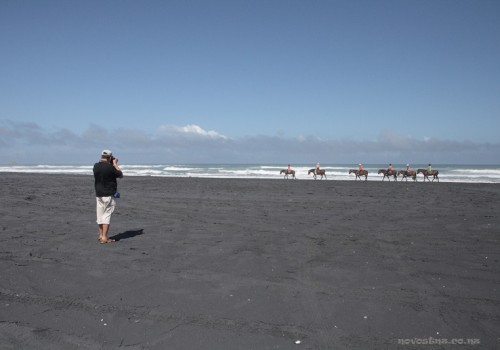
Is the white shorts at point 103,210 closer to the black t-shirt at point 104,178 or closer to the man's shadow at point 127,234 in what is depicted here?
the black t-shirt at point 104,178

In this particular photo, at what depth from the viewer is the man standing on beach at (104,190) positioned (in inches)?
308

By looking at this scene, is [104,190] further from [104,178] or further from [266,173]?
[266,173]

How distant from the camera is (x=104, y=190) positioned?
25.8 ft

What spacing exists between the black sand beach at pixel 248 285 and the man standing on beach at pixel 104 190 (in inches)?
17.1

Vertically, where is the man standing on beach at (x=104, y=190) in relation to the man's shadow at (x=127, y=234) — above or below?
above

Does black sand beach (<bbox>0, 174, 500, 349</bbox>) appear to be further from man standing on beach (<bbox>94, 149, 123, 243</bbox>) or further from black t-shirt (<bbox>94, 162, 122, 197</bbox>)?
black t-shirt (<bbox>94, 162, 122, 197</bbox>)

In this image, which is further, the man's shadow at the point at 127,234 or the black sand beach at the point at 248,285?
the man's shadow at the point at 127,234

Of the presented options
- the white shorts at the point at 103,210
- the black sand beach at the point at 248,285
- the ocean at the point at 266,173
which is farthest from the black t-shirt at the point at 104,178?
the ocean at the point at 266,173

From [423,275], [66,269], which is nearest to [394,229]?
[423,275]

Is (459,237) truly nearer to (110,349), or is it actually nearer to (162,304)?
(162,304)

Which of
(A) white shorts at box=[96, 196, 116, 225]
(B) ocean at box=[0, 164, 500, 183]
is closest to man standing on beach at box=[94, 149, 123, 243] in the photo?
(A) white shorts at box=[96, 196, 116, 225]

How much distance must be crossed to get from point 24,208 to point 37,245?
6.56 metres

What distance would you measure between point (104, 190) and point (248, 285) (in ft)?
13.9

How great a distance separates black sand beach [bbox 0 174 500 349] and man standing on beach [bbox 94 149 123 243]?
434 mm
